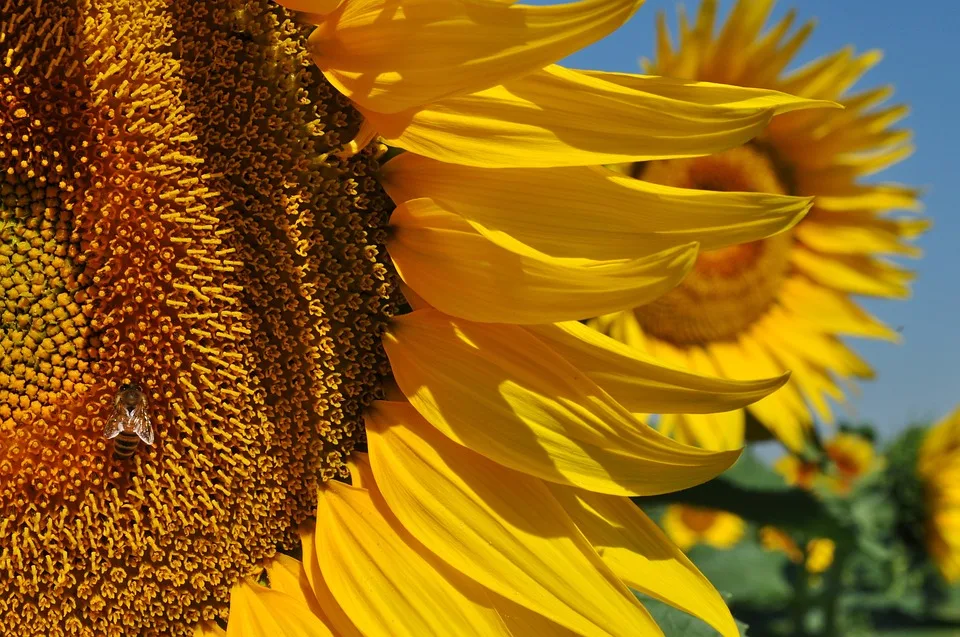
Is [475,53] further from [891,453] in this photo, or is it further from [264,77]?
[891,453]

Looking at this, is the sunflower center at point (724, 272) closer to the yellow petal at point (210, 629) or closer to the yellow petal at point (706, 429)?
the yellow petal at point (706, 429)

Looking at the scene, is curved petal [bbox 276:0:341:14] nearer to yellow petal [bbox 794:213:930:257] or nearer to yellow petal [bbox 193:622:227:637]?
yellow petal [bbox 193:622:227:637]

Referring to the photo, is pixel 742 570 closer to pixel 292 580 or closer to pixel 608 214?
pixel 292 580

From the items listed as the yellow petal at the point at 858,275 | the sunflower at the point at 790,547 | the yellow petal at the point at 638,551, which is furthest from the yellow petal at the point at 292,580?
the sunflower at the point at 790,547

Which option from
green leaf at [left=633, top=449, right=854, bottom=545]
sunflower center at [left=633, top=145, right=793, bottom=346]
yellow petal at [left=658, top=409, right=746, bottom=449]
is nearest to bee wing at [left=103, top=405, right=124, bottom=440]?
green leaf at [left=633, top=449, right=854, bottom=545]

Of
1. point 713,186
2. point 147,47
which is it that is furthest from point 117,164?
point 713,186

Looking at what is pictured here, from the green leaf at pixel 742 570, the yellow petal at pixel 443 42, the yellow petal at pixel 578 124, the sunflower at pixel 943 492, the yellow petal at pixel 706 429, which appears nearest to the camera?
the yellow petal at pixel 443 42

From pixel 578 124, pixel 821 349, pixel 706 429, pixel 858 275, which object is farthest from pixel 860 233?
pixel 578 124
